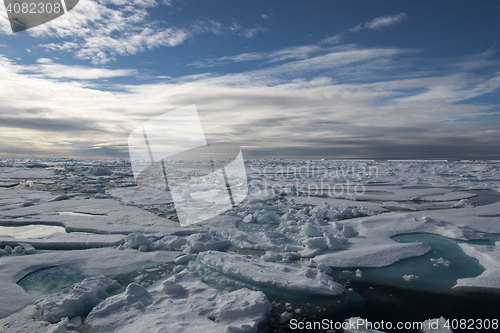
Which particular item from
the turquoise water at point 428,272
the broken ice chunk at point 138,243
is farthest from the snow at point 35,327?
the turquoise water at point 428,272

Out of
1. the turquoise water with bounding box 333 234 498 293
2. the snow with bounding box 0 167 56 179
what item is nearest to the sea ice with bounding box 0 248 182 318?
the turquoise water with bounding box 333 234 498 293

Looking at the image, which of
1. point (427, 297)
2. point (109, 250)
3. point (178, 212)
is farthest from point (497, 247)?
point (178, 212)

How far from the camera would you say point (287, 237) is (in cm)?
528

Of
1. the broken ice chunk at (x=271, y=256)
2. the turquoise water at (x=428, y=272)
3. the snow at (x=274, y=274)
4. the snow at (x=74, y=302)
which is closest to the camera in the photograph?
the snow at (x=74, y=302)

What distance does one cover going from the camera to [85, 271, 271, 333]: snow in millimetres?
2367

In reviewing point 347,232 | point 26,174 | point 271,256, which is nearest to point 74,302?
point 271,256

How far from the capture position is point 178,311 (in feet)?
8.63

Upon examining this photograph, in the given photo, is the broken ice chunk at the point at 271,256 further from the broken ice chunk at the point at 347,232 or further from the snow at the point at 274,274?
the broken ice chunk at the point at 347,232

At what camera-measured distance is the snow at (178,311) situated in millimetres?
2367

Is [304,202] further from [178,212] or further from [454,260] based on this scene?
[454,260]

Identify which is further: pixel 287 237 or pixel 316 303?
pixel 287 237

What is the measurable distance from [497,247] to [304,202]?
18.5ft
